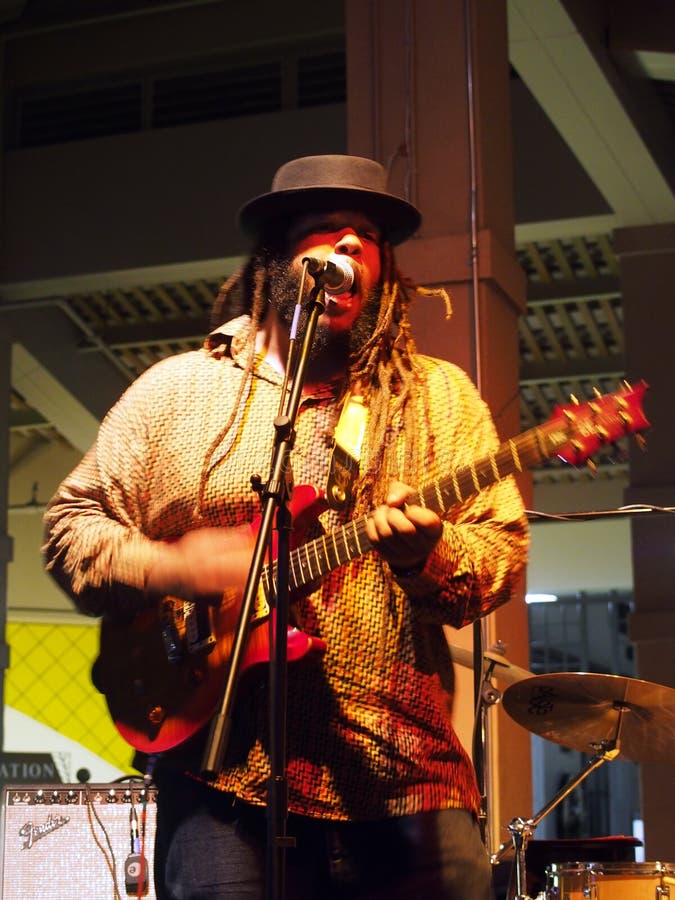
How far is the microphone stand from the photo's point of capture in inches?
72.5

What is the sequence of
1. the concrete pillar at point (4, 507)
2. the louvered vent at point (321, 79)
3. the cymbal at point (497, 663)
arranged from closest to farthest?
the cymbal at point (497, 663), the louvered vent at point (321, 79), the concrete pillar at point (4, 507)

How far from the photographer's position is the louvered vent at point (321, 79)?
8.71 meters

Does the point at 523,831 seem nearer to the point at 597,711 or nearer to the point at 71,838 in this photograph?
the point at 597,711

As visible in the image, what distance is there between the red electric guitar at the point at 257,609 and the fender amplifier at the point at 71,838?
159cm

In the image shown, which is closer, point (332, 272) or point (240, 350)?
point (332, 272)

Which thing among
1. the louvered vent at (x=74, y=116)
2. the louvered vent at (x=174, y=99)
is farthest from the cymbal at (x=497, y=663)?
the louvered vent at (x=74, y=116)

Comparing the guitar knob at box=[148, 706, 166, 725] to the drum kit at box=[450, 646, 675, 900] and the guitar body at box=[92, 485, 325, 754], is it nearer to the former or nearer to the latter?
the guitar body at box=[92, 485, 325, 754]

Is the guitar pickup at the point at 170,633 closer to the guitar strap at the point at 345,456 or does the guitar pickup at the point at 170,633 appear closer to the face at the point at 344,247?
the guitar strap at the point at 345,456

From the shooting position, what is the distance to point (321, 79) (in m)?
8.76

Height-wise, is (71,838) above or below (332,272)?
below

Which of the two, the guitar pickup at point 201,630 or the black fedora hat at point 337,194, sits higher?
the black fedora hat at point 337,194

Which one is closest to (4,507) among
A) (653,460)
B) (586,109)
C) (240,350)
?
(653,460)

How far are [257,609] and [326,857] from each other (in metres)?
0.39

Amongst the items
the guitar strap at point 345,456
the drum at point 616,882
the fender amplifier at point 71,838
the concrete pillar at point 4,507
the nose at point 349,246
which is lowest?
the drum at point 616,882
